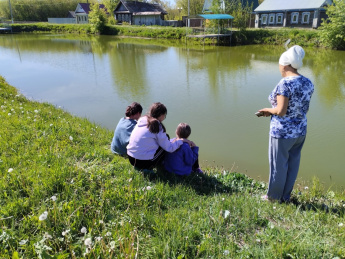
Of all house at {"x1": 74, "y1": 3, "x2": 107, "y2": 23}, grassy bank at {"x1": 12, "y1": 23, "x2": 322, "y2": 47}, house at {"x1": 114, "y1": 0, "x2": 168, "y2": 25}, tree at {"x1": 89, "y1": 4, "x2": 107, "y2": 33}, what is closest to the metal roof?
grassy bank at {"x1": 12, "y1": 23, "x2": 322, "y2": 47}

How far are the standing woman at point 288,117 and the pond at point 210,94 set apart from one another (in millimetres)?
1795

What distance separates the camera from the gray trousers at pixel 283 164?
9.35 ft

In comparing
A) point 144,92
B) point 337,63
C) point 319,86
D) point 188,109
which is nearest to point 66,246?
point 188,109

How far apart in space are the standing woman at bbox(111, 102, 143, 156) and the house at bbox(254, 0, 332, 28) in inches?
1102

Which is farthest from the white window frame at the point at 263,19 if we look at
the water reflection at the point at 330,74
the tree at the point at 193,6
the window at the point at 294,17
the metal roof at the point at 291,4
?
the tree at the point at 193,6

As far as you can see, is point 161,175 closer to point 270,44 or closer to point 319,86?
point 319,86

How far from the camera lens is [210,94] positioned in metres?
9.98

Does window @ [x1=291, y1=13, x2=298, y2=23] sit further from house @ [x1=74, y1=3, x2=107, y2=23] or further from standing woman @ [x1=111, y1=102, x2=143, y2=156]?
house @ [x1=74, y1=3, x2=107, y2=23]

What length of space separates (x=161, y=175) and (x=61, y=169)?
3.63 ft

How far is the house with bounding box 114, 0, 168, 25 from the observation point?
148ft

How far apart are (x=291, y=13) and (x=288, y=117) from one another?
1200 inches

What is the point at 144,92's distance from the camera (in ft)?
33.4

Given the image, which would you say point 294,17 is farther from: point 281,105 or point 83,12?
point 83,12

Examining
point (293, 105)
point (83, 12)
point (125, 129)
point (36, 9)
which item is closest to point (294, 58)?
point (293, 105)
